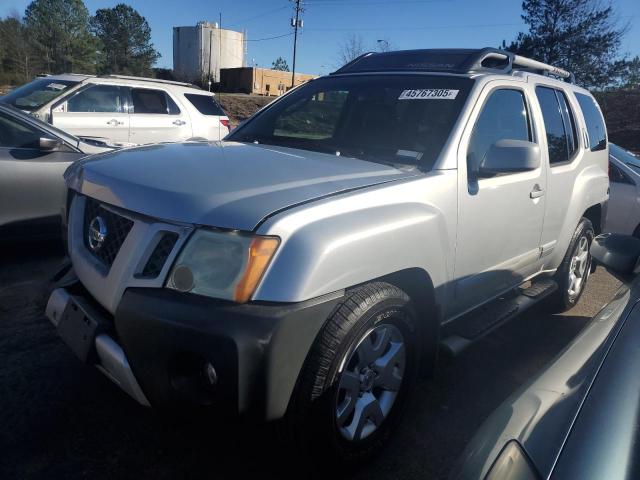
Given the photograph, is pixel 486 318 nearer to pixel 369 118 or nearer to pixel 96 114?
pixel 369 118

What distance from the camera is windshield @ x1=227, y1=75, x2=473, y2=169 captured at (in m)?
2.91

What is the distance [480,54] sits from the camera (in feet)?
11.0

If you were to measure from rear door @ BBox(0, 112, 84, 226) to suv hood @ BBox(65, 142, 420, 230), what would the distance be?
2.13m

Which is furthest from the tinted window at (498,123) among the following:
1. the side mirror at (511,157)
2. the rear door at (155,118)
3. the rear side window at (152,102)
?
the rear side window at (152,102)

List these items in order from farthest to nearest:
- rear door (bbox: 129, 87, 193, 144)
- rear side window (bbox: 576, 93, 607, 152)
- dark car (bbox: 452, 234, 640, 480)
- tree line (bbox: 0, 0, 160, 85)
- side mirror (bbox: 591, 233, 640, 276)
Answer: tree line (bbox: 0, 0, 160, 85)
rear door (bbox: 129, 87, 193, 144)
rear side window (bbox: 576, 93, 607, 152)
side mirror (bbox: 591, 233, 640, 276)
dark car (bbox: 452, 234, 640, 480)

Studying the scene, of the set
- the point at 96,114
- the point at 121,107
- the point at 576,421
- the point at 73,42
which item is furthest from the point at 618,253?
the point at 73,42

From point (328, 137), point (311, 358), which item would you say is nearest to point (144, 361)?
point (311, 358)

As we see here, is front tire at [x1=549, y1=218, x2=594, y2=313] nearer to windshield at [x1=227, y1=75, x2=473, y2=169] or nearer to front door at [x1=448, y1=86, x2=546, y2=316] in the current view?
front door at [x1=448, y1=86, x2=546, y2=316]

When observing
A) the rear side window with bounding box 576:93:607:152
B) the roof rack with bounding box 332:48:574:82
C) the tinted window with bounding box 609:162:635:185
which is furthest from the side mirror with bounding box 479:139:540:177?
the tinted window with bounding box 609:162:635:185

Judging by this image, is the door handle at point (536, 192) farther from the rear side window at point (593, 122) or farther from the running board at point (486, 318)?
the rear side window at point (593, 122)

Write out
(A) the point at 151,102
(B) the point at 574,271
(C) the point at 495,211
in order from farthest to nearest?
(A) the point at 151,102 → (B) the point at 574,271 → (C) the point at 495,211

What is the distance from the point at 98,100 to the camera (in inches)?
332

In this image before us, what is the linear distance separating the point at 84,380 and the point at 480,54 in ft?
10.2

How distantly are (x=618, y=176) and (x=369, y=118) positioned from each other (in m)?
4.55
